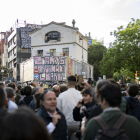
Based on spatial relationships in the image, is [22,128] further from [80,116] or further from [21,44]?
[21,44]

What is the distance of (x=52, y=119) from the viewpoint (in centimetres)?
349

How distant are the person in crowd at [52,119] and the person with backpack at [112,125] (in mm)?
947

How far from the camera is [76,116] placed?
4.56 m

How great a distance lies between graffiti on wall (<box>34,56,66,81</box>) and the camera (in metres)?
40.8

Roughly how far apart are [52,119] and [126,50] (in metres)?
35.0

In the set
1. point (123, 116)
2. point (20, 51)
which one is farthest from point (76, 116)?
point (20, 51)

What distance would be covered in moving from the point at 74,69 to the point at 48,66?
5.39m

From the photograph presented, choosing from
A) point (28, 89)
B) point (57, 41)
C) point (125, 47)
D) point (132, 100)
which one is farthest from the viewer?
point (57, 41)

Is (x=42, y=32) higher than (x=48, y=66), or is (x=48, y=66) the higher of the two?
(x=42, y=32)

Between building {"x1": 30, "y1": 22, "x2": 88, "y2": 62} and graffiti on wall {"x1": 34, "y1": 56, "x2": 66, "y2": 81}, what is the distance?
457 centimetres

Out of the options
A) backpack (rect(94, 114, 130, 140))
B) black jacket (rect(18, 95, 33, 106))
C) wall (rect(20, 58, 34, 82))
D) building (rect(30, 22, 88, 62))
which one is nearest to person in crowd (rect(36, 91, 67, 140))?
backpack (rect(94, 114, 130, 140))

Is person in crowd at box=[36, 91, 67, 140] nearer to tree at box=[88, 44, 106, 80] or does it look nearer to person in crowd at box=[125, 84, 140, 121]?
person in crowd at box=[125, 84, 140, 121]

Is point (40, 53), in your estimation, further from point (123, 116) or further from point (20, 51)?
point (123, 116)

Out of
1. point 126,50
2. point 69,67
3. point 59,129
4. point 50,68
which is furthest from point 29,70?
point 59,129
